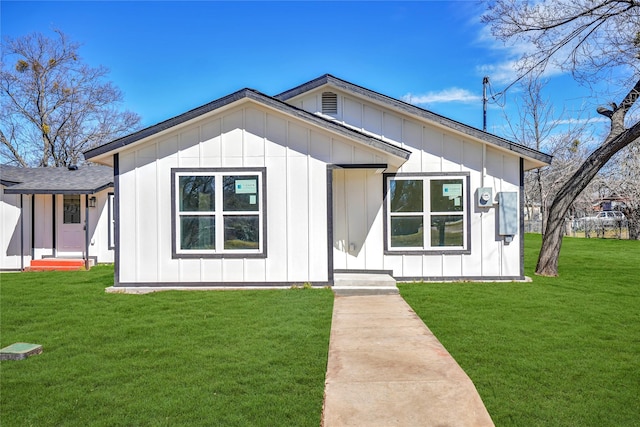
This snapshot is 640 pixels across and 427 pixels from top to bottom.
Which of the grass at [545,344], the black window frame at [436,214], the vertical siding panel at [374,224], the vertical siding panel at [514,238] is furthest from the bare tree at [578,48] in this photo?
the vertical siding panel at [374,224]

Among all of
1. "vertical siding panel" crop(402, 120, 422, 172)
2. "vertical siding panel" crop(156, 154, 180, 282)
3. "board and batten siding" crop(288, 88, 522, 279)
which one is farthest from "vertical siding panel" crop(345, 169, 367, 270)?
"vertical siding panel" crop(156, 154, 180, 282)

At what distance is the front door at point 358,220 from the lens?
9.18 meters

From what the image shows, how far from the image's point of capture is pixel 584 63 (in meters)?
11.0

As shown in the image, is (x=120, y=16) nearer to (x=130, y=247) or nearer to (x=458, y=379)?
(x=130, y=247)

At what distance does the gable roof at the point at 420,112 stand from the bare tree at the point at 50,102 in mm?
22979

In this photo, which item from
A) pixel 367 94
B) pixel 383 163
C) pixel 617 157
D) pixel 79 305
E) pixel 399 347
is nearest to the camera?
pixel 399 347

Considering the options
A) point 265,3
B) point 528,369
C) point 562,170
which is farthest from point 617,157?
point 528,369

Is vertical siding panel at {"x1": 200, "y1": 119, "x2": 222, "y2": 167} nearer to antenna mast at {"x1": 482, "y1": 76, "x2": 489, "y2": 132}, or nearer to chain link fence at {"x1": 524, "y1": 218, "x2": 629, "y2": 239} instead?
antenna mast at {"x1": 482, "y1": 76, "x2": 489, "y2": 132}

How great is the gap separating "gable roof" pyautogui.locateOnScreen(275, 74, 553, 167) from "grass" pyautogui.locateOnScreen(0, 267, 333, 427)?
14.5 feet

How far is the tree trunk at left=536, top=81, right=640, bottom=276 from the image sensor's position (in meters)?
9.57

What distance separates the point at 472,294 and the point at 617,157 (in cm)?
2206

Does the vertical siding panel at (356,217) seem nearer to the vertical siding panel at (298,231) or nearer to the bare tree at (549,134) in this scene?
the vertical siding panel at (298,231)

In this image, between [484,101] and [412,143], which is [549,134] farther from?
[412,143]

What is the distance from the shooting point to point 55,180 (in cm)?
1305
